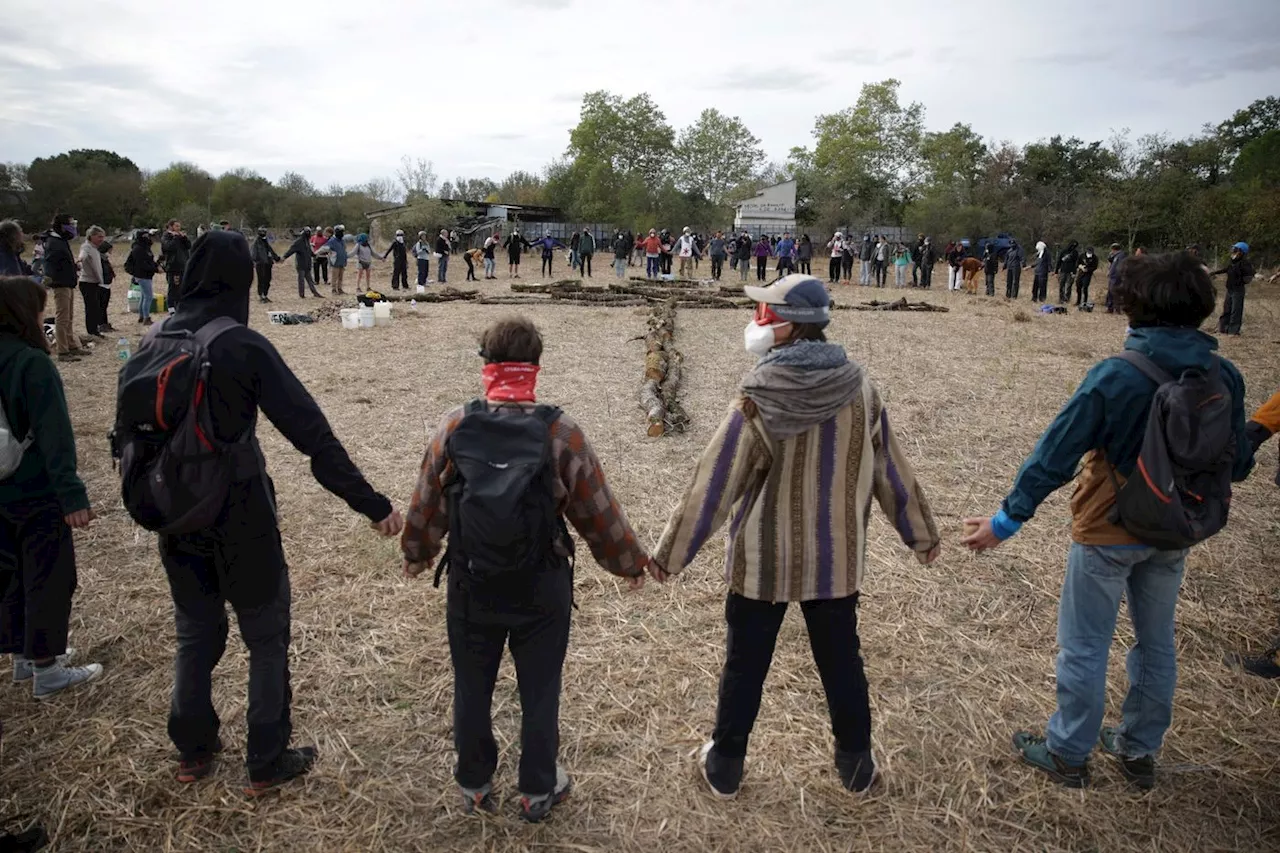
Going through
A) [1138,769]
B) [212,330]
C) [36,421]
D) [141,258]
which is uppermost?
Result: [141,258]

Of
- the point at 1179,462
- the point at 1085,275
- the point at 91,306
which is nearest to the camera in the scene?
the point at 1179,462

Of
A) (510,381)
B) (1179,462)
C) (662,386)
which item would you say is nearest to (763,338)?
(510,381)

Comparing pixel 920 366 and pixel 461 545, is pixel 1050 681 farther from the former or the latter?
pixel 920 366

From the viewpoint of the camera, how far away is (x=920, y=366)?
11.4 m

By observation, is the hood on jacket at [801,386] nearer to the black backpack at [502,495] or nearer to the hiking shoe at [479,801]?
the black backpack at [502,495]

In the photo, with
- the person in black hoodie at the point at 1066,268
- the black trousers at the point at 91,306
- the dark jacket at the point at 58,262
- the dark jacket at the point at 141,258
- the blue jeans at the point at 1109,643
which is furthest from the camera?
the person in black hoodie at the point at 1066,268

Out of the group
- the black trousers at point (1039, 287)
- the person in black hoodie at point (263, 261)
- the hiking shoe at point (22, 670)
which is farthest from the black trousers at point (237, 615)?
the black trousers at point (1039, 287)

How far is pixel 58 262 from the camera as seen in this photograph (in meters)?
10.1

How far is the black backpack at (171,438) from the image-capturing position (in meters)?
2.43

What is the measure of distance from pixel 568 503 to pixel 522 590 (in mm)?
312

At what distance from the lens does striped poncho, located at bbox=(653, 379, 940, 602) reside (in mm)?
2492

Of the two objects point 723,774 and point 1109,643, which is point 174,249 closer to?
point 723,774

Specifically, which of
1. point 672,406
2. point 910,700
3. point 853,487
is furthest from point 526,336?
point 672,406

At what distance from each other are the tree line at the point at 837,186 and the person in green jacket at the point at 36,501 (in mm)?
32062
